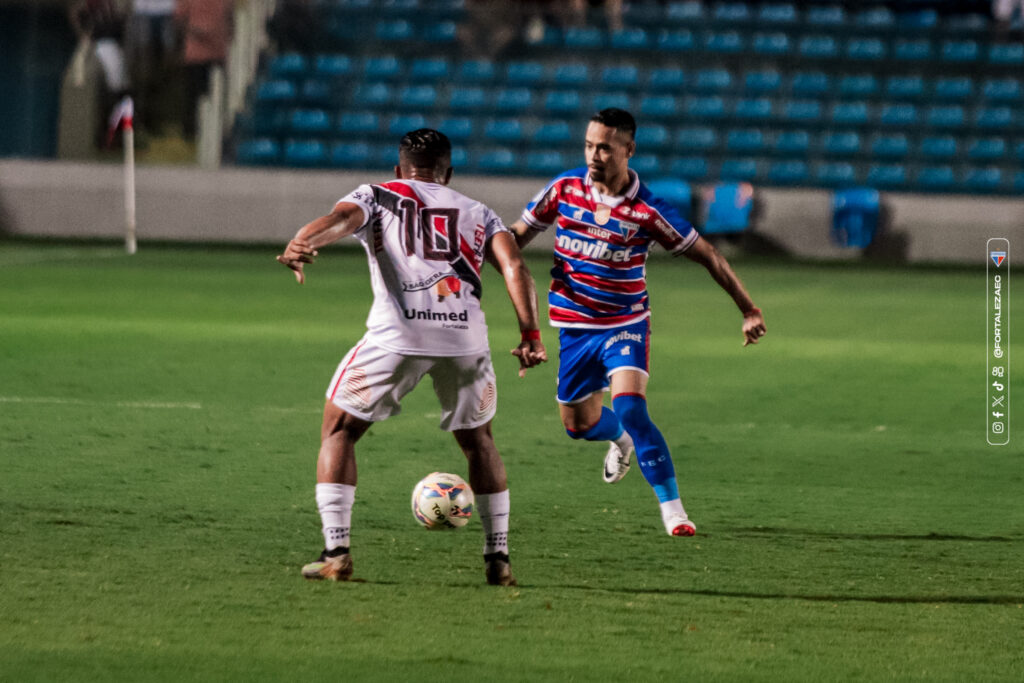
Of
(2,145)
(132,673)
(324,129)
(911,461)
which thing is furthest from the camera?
(324,129)

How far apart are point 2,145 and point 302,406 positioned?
18274mm

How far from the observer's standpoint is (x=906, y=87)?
28.9 meters

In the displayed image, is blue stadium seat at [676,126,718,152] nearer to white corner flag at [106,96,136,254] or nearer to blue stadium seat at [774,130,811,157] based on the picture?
blue stadium seat at [774,130,811,157]

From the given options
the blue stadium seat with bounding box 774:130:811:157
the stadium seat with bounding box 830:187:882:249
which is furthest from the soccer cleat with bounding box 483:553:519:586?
the blue stadium seat with bounding box 774:130:811:157

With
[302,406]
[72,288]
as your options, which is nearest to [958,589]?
[302,406]

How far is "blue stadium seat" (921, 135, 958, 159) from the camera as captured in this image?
2820 centimetres

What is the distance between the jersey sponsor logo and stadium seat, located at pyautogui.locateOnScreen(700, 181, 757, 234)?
703 inches

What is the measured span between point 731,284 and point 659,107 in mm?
22100

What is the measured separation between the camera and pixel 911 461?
9.24 m

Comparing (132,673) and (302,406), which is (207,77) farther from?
(132,673)

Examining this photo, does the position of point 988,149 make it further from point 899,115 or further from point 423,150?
point 423,150

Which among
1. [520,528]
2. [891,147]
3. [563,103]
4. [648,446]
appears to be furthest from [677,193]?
[520,528]

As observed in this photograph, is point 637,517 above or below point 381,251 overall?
below

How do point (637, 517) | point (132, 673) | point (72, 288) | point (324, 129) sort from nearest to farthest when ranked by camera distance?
point (132, 673) < point (637, 517) < point (72, 288) < point (324, 129)
